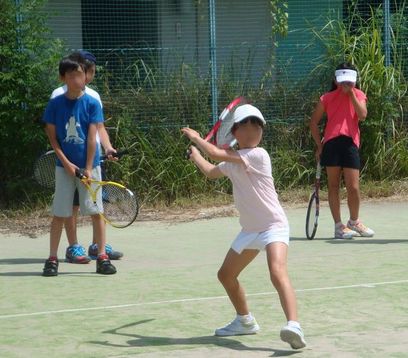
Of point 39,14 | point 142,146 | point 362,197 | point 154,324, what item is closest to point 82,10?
point 39,14

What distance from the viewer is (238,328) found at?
6531 millimetres

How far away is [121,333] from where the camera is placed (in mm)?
6688

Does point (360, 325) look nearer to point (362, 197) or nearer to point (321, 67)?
point (362, 197)

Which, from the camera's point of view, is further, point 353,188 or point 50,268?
point 353,188

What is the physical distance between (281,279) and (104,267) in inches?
110

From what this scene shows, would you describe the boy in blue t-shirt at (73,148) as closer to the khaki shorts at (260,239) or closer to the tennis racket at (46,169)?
the tennis racket at (46,169)

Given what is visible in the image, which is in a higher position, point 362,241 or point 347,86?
point 347,86

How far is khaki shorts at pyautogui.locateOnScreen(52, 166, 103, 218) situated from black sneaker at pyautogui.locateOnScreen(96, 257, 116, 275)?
1.31 ft

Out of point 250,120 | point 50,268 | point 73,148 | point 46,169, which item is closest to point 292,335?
point 250,120

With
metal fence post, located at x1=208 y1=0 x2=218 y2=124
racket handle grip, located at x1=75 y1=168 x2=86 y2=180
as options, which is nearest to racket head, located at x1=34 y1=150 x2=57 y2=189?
racket handle grip, located at x1=75 y1=168 x2=86 y2=180

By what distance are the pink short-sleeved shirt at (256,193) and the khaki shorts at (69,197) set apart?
257 centimetres

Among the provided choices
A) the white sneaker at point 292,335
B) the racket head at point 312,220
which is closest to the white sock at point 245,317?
the white sneaker at point 292,335

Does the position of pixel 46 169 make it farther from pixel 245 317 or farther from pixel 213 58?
pixel 213 58

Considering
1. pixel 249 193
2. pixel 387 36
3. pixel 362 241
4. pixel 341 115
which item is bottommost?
pixel 362 241
